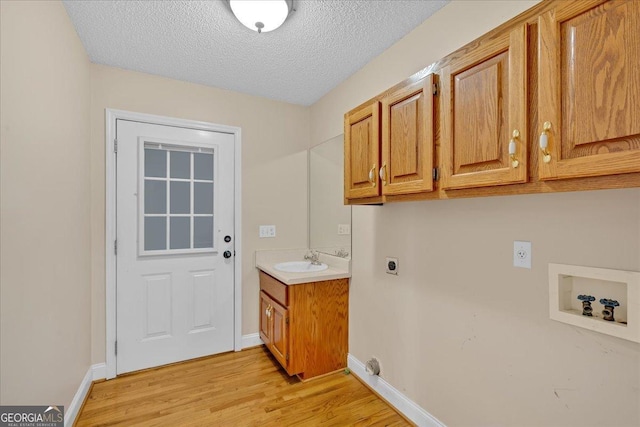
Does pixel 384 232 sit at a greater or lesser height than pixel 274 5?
lesser

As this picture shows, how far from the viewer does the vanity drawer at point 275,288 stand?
2316 millimetres

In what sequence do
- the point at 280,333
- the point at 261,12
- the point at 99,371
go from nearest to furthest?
1. the point at 261,12
2. the point at 99,371
3. the point at 280,333

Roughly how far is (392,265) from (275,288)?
3.41ft

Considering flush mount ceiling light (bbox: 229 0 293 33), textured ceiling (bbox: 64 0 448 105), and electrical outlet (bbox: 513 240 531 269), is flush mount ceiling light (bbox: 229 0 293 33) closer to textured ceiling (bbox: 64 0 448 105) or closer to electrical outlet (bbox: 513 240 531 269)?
textured ceiling (bbox: 64 0 448 105)

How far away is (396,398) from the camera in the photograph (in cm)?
197

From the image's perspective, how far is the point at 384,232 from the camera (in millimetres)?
2117

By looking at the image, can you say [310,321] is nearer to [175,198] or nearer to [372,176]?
[372,176]

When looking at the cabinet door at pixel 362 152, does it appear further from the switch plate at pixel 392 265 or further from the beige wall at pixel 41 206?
the beige wall at pixel 41 206

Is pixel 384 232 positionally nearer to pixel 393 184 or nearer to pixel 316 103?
pixel 393 184

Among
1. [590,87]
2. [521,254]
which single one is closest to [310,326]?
[521,254]

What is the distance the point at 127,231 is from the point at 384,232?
80.7 inches

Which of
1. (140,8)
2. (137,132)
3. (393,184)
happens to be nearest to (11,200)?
(140,8)

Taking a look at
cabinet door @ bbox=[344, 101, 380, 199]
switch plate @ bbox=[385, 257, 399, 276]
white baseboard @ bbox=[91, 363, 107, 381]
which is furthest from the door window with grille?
switch plate @ bbox=[385, 257, 399, 276]

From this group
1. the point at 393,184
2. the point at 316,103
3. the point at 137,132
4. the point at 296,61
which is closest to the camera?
the point at 393,184
